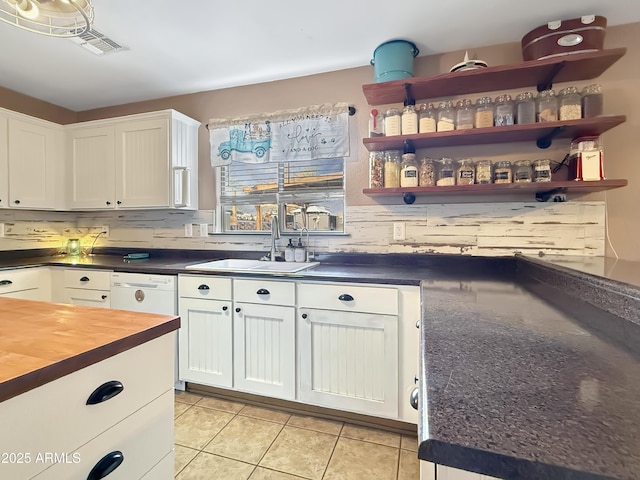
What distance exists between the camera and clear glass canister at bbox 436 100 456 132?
6.11ft

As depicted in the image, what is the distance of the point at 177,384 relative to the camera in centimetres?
223

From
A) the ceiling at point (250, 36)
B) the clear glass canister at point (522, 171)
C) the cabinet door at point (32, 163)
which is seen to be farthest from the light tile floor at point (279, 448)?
the ceiling at point (250, 36)

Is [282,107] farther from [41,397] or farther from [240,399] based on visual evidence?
[41,397]

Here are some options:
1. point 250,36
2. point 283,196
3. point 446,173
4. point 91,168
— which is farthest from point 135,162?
point 446,173

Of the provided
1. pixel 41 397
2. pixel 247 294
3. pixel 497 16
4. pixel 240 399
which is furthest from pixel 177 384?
pixel 497 16

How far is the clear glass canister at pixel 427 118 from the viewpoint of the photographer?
6.18 feet

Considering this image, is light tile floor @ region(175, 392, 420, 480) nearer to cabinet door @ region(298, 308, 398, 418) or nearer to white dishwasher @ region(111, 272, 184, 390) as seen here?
cabinet door @ region(298, 308, 398, 418)

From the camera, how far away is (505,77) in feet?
5.93

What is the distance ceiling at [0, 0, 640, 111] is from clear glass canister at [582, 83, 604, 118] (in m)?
0.42

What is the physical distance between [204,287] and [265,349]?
22.3 inches

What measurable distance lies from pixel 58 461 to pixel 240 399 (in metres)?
1.59

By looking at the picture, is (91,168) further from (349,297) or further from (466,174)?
(466,174)

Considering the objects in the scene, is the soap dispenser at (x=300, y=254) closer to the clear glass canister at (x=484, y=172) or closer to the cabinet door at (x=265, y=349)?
the cabinet door at (x=265, y=349)

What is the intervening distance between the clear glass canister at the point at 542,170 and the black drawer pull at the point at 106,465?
2177 mm
